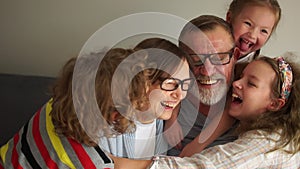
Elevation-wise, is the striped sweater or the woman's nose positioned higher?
the woman's nose

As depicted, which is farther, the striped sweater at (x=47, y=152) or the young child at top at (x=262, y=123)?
the young child at top at (x=262, y=123)

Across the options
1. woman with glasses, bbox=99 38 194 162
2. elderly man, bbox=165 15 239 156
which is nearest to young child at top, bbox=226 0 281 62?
elderly man, bbox=165 15 239 156

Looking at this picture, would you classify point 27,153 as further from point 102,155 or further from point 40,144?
point 102,155

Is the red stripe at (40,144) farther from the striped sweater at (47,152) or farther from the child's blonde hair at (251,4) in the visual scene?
the child's blonde hair at (251,4)

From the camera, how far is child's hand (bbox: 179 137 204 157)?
44.8 inches

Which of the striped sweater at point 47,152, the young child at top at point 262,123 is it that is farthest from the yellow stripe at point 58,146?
the young child at top at point 262,123

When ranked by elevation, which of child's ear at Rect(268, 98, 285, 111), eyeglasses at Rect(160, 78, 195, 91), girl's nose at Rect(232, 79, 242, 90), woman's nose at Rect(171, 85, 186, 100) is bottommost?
child's ear at Rect(268, 98, 285, 111)

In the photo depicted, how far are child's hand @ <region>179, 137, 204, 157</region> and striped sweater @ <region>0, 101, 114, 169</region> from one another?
0.35m

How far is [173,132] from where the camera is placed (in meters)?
1.19

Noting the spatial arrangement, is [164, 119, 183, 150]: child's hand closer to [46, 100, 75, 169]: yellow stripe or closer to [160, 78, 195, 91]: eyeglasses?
[160, 78, 195, 91]: eyeglasses

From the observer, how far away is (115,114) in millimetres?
867

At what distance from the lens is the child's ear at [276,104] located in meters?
1.12

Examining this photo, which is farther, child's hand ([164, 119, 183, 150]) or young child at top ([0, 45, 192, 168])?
child's hand ([164, 119, 183, 150])

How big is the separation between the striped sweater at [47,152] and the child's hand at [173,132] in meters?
0.36
